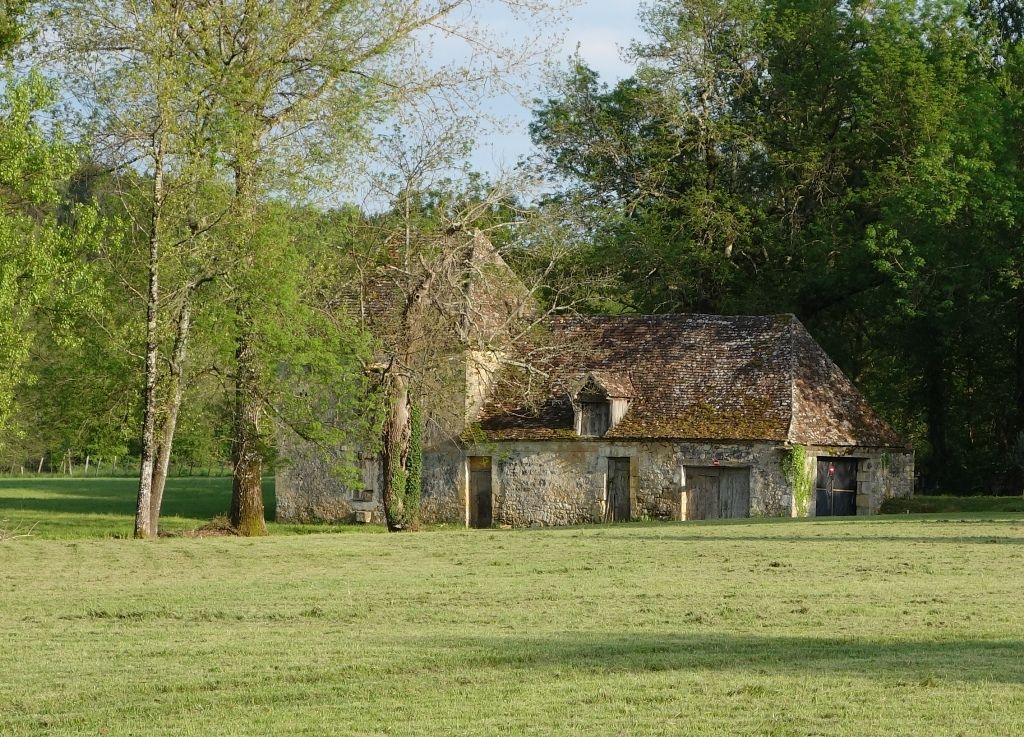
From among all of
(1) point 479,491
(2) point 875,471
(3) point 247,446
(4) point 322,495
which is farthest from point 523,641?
(2) point 875,471

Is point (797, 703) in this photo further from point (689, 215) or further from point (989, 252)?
point (689, 215)

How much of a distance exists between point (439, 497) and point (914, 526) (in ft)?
48.9

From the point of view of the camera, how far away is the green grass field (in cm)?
1018

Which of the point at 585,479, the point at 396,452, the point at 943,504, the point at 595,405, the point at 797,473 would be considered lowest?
the point at 943,504

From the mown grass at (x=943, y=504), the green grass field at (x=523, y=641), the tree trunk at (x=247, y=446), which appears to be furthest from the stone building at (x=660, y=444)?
the green grass field at (x=523, y=641)

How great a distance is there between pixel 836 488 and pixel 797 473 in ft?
7.87

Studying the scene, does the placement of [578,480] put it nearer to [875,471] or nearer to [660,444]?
[660,444]

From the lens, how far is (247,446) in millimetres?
32844

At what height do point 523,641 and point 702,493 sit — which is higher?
point 702,493

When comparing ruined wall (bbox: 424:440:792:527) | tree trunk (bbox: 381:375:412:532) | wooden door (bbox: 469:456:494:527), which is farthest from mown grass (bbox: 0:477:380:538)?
ruined wall (bbox: 424:440:792:527)

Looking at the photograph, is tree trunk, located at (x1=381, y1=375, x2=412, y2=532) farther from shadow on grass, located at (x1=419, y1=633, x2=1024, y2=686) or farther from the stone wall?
shadow on grass, located at (x1=419, y1=633, x2=1024, y2=686)

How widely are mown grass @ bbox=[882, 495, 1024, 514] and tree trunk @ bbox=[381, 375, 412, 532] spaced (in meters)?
14.0

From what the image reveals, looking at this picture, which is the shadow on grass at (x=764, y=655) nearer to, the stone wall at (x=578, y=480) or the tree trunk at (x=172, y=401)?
the tree trunk at (x=172, y=401)

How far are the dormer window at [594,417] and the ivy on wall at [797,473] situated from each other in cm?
503
